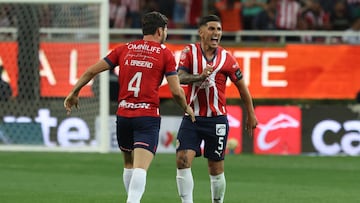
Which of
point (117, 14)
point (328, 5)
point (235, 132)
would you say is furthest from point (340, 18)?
point (117, 14)

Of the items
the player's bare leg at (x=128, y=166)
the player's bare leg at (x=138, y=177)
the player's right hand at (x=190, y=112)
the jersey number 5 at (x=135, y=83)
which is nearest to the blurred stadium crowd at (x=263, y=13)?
the player's bare leg at (x=128, y=166)

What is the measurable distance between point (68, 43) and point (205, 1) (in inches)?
181

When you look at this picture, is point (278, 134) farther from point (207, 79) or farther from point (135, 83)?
point (135, 83)

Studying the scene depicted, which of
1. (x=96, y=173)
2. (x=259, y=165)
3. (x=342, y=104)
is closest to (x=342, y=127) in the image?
(x=342, y=104)

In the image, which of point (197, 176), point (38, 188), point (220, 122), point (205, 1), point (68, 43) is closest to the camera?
point (220, 122)

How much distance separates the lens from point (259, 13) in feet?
77.1

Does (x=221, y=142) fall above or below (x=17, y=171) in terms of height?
above

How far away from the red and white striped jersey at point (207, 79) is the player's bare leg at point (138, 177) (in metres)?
1.42

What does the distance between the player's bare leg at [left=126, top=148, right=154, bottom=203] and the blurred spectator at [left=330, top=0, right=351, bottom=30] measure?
46.1ft

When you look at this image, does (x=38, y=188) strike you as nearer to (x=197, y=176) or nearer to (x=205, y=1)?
(x=197, y=176)

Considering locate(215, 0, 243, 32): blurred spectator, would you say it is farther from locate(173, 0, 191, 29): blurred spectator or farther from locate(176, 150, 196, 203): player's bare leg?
locate(176, 150, 196, 203): player's bare leg

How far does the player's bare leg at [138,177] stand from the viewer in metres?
10.4

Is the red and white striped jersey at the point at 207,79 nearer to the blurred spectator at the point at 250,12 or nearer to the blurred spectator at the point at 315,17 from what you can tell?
the blurred spectator at the point at 250,12

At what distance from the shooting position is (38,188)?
14.8m
